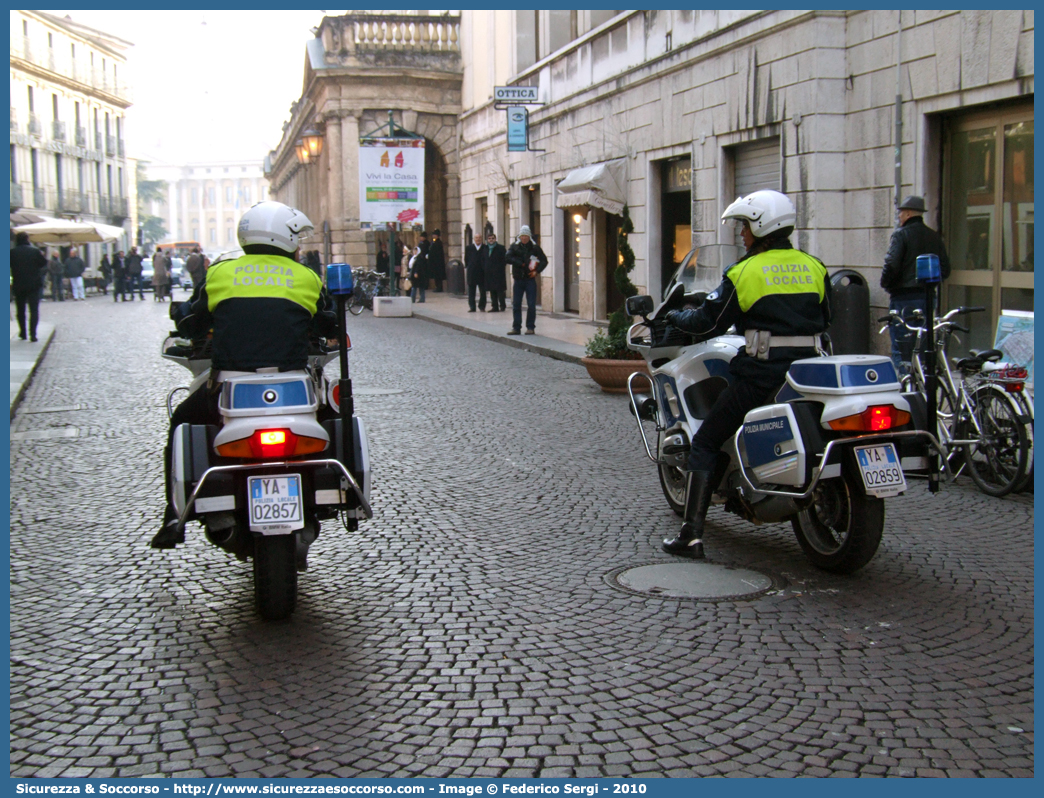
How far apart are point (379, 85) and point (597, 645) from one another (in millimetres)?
34317

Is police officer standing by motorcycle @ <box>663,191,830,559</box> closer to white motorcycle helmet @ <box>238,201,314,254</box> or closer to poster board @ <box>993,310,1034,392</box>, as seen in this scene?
white motorcycle helmet @ <box>238,201,314,254</box>

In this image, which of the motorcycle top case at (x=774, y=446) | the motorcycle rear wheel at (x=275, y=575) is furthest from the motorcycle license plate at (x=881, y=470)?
the motorcycle rear wheel at (x=275, y=575)

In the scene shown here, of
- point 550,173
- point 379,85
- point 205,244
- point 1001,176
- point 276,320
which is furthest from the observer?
point 205,244

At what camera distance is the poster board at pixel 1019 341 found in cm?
767

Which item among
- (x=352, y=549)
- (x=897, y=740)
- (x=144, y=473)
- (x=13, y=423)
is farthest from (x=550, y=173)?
(x=897, y=740)

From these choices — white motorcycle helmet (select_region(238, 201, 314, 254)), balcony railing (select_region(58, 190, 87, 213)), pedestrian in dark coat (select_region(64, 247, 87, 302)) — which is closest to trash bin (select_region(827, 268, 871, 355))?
white motorcycle helmet (select_region(238, 201, 314, 254))

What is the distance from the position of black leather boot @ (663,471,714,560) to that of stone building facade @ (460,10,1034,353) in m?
6.83

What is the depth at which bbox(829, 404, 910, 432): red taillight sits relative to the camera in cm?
488

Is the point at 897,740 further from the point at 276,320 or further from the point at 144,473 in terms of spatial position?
the point at 144,473

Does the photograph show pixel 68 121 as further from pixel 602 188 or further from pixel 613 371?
pixel 613 371

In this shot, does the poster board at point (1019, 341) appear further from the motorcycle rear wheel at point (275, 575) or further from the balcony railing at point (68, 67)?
the balcony railing at point (68, 67)

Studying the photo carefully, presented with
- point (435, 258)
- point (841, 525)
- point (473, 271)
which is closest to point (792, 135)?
point (841, 525)

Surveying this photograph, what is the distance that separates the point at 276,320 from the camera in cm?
474

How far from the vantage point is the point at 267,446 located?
442 centimetres
